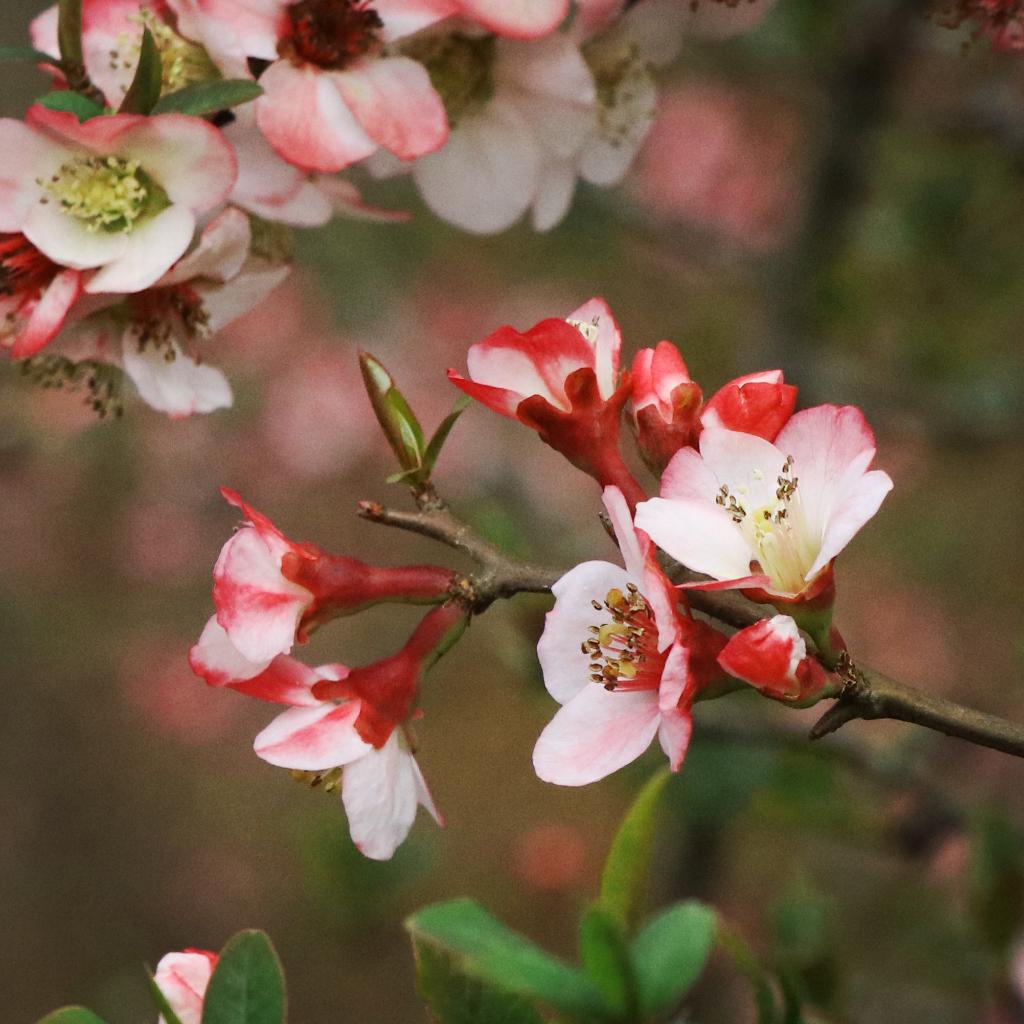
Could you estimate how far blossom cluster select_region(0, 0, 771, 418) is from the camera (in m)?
0.48

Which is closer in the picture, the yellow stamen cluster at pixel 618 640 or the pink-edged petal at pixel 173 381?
the yellow stamen cluster at pixel 618 640

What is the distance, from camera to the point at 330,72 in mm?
507

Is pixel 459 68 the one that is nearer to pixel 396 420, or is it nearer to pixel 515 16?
pixel 515 16

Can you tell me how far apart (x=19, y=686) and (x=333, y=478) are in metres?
0.74

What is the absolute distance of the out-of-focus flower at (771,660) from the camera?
1.16 feet

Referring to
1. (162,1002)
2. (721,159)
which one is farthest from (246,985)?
(721,159)

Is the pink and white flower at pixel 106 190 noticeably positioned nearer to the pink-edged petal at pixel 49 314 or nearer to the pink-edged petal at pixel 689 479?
the pink-edged petal at pixel 49 314

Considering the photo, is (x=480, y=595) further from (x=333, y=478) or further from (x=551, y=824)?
(x=333, y=478)

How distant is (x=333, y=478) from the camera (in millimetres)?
2697

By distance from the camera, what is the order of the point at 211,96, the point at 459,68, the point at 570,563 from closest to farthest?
1. the point at 211,96
2. the point at 459,68
3. the point at 570,563

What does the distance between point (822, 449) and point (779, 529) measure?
28 mm

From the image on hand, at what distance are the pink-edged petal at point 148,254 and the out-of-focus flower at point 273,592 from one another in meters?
0.11

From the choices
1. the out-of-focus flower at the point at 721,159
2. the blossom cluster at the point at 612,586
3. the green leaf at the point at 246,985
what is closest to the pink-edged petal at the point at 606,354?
the blossom cluster at the point at 612,586

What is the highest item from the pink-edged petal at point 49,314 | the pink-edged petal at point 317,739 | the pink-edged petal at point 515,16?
the pink-edged petal at point 515,16
